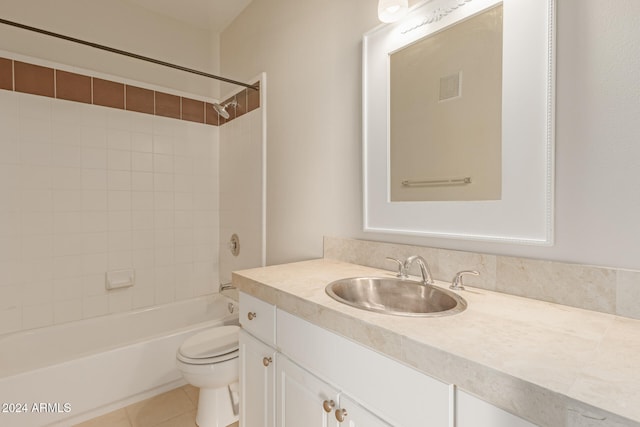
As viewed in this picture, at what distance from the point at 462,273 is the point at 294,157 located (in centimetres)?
119

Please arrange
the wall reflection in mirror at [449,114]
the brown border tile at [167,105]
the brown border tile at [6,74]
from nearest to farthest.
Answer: the wall reflection in mirror at [449,114]
the brown border tile at [6,74]
the brown border tile at [167,105]

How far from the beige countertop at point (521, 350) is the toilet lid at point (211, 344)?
87cm

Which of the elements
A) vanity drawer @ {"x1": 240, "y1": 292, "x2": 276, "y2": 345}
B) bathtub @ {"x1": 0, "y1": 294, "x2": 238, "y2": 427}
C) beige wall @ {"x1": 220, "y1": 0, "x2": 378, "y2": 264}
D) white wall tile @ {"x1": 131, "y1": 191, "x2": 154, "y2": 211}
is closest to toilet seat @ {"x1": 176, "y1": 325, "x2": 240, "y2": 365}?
bathtub @ {"x1": 0, "y1": 294, "x2": 238, "y2": 427}

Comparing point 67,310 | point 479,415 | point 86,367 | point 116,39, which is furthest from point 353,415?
point 116,39

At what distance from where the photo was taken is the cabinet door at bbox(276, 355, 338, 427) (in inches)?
34.5

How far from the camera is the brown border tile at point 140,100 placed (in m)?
2.27

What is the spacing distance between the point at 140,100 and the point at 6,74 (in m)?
0.72

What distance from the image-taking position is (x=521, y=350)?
23.2 inches

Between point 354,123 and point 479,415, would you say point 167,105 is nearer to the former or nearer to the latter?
point 354,123

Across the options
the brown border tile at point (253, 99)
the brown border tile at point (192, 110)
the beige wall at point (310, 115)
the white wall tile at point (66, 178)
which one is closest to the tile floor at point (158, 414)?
the beige wall at point (310, 115)

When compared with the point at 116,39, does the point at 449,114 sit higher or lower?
lower

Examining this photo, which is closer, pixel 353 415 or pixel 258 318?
pixel 353 415

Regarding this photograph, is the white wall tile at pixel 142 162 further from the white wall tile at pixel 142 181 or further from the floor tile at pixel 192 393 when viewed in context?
the floor tile at pixel 192 393

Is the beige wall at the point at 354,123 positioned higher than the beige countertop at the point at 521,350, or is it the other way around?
the beige wall at the point at 354,123
